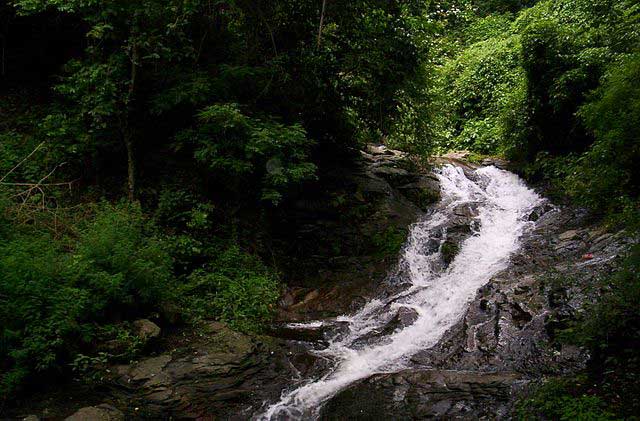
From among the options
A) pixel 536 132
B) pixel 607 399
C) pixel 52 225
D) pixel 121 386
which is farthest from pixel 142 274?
pixel 536 132

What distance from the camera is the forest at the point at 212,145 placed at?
6117 mm

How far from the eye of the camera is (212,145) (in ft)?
29.9

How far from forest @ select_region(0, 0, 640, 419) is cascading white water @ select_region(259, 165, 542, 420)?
96 centimetres

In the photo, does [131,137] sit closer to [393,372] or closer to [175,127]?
[175,127]

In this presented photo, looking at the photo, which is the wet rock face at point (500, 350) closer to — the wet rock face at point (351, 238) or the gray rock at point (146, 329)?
the wet rock face at point (351, 238)

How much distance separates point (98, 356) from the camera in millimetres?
6461

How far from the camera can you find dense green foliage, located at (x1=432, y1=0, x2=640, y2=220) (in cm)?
618

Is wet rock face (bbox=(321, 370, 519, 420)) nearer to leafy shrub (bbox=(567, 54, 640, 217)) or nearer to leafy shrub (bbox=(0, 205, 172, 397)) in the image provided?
leafy shrub (bbox=(567, 54, 640, 217))

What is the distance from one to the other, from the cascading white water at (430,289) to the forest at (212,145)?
956 mm

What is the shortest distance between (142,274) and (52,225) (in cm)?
241

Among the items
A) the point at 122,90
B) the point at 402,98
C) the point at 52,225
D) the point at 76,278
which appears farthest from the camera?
the point at 402,98

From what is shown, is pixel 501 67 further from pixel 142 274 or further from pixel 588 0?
pixel 142 274

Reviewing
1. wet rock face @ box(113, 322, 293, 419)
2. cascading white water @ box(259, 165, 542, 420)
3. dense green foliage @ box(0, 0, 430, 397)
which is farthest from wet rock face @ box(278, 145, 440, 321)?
wet rock face @ box(113, 322, 293, 419)

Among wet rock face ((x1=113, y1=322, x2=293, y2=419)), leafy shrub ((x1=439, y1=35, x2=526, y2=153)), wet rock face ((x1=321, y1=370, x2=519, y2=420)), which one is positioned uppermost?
leafy shrub ((x1=439, y1=35, x2=526, y2=153))
